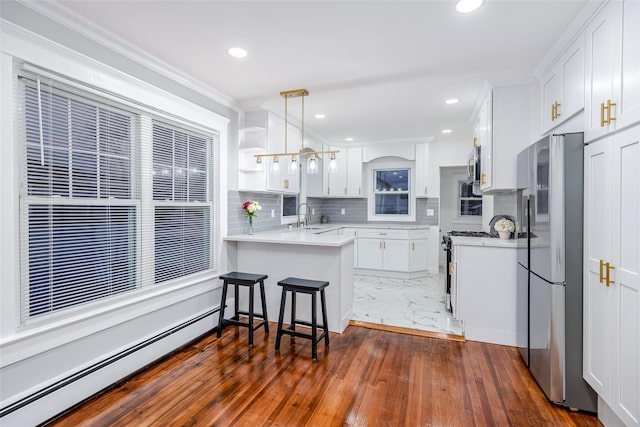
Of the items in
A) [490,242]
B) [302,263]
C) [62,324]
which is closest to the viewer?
[62,324]

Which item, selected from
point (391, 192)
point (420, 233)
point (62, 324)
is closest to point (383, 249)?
point (420, 233)

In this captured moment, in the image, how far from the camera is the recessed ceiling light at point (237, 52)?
2488 mm

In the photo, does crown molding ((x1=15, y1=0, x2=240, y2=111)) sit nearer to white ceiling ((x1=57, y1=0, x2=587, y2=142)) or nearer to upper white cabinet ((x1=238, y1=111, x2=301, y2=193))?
white ceiling ((x1=57, y1=0, x2=587, y2=142))

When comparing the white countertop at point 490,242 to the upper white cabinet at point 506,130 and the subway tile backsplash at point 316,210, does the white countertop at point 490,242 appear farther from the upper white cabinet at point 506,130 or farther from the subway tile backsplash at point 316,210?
the subway tile backsplash at point 316,210

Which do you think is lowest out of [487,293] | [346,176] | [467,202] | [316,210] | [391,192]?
[487,293]

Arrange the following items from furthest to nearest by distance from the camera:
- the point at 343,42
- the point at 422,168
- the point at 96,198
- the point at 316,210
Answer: the point at 316,210, the point at 422,168, the point at 343,42, the point at 96,198

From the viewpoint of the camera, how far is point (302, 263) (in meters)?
3.46

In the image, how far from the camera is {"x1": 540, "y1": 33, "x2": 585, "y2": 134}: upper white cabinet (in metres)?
2.17

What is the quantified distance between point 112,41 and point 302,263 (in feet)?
8.29

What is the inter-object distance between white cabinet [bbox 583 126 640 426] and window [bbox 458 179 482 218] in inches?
176

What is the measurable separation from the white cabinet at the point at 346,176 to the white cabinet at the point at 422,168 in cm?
109

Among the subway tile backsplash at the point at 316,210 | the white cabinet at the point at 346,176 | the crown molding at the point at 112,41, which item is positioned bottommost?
the subway tile backsplash at the point at 316,210

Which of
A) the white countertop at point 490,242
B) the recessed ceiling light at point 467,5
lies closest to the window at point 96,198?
the recessed ceiling light at point 467,5

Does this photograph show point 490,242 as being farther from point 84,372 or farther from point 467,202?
point 467,202
